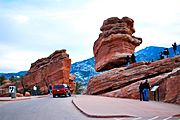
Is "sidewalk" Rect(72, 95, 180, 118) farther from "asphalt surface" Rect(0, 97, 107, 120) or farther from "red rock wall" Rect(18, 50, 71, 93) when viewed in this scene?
"red rock wall" Rect(18, 50, 71, 93)

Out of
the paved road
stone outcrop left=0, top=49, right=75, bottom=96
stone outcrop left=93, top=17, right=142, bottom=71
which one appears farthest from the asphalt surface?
stone outcrop left=0, top=49, right=75, bottom=96

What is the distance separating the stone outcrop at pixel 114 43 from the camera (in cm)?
5662

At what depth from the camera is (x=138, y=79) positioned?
36.7m

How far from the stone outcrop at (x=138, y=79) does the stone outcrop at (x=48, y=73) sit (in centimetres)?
4591

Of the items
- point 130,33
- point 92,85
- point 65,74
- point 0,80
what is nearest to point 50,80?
point 65,74

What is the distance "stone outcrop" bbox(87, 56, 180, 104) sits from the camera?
27453 millimetres

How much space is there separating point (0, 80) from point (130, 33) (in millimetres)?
67849

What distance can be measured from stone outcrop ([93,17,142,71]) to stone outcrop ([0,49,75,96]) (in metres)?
29.1

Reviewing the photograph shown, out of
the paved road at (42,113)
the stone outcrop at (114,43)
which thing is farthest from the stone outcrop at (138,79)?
the stone outcrop at (114,43)

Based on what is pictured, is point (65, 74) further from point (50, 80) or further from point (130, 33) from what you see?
point (130, 33)

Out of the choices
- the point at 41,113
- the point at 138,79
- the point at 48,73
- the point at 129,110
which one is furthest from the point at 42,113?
the point at 48,73

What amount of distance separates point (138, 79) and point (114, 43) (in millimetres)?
22415

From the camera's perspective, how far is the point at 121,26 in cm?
5959

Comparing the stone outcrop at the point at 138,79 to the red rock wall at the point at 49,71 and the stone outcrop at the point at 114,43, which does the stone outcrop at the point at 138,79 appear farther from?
the red rock wall at the point at 49,71
